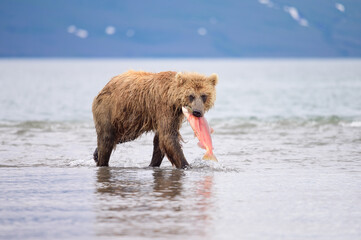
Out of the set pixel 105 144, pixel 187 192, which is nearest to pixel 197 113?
pixel 187 192

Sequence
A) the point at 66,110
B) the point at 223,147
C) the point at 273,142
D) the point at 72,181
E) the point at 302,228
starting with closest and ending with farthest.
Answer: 1. the point at 302,228
2. the point at 72,181
3. the point at 223,147
4. the point at 273,142
5. the point at 66,110

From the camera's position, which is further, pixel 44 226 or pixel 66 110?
pixel 66 110

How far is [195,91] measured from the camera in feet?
32.2

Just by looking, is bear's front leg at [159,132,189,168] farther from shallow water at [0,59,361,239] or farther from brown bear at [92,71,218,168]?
shallow water at [0,59,361,239]

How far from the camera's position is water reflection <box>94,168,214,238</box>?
21.3 feet

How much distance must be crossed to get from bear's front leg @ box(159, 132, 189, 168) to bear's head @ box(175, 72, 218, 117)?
1.59 feet

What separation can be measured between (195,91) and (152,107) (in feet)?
2.71

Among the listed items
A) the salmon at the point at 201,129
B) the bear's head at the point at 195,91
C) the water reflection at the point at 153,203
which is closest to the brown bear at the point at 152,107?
the bear's head at the point at 195,91

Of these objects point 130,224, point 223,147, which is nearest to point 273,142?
point 223,147

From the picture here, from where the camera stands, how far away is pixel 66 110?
29938 millimetres

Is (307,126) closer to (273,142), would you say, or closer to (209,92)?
(273,142)

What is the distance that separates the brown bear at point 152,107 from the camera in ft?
32.4

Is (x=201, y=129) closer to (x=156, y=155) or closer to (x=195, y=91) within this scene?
(x=195, y=91)

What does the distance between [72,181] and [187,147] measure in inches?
208
